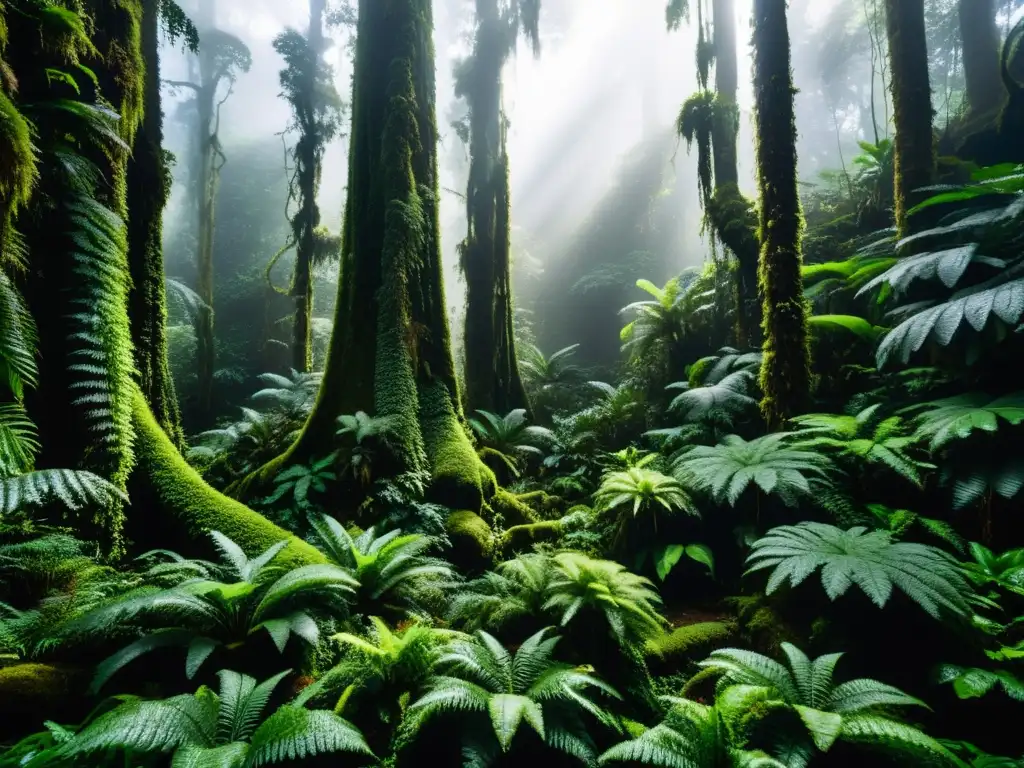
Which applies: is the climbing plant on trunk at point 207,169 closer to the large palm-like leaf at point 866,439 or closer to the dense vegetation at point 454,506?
the dense vegetation at point 454,506

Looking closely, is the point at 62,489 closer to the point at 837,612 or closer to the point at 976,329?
the point at 837,612

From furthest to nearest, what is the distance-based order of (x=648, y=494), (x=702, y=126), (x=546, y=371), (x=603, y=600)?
(x=546, y=371)
(x=702, y=126)
(x=648, y=494)
(x=603, y=600)

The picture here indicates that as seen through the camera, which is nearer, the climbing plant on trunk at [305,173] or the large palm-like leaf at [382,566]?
the large palm-like leaf at [382,566]

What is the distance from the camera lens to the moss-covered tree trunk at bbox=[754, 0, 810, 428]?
4883 mm

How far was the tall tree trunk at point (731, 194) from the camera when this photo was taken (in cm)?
750

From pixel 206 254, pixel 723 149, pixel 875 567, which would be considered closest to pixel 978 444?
pixel 875 567

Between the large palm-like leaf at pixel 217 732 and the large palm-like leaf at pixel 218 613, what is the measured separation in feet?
0.75

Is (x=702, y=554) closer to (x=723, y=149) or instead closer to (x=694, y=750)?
(x=694, y=750)

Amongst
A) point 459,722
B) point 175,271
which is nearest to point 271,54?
point 175,271

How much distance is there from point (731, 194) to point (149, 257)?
814cm

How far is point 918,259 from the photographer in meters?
4.68

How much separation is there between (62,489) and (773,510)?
4.68 metres

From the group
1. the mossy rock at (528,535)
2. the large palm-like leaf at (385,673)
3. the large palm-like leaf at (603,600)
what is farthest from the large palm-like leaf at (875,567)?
the mossy rock at (528,535)

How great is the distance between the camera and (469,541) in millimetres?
4602
